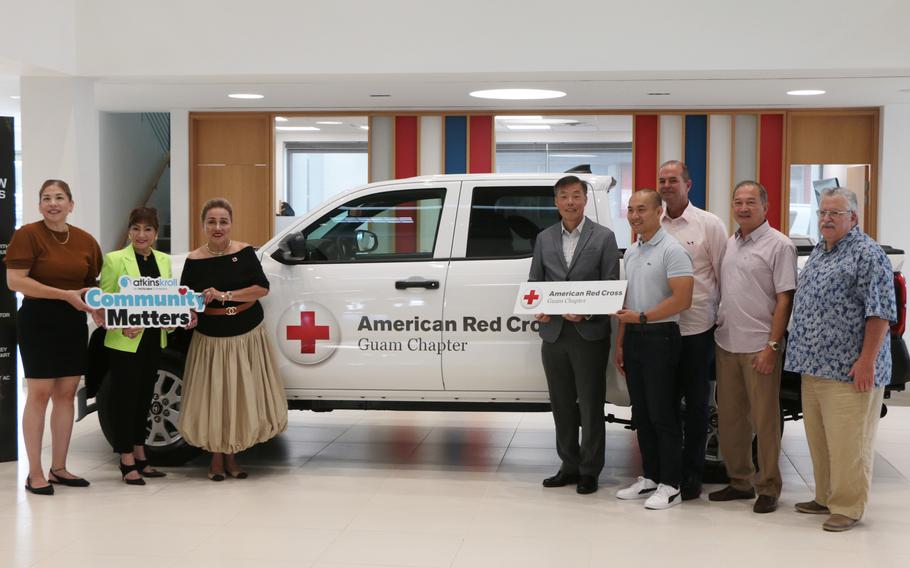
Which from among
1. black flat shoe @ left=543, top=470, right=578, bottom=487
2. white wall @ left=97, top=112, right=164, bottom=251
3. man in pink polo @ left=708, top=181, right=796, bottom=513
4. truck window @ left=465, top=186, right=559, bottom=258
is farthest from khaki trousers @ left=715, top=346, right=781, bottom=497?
white wall @ left=97, top=112, right=164, bottom=251

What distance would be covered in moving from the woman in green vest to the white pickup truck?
243 millimetres

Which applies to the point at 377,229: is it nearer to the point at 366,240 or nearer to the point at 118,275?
the point at 366,240

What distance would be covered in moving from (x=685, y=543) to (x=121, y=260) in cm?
306

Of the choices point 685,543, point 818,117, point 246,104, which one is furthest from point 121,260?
point 818,117

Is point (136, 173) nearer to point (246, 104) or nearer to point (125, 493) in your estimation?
point (246, 104)

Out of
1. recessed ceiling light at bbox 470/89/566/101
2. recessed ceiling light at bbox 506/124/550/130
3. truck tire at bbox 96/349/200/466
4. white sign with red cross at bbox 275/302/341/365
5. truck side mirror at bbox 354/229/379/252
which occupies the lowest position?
truck tire at bbox 96/349/200/466

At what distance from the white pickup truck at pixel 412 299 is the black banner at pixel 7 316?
55 centimetres

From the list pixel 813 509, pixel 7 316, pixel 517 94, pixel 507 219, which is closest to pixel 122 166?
pixel 517 94

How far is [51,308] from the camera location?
5.12 m

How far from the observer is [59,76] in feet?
23.8

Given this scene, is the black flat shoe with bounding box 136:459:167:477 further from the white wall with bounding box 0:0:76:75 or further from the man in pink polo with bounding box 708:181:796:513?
the man in pink polo with bounding box 708:181:796:513

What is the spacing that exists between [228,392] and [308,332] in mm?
523

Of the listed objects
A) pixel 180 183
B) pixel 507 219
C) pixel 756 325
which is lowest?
pixel 756 325

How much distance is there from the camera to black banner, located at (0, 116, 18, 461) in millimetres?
5672
